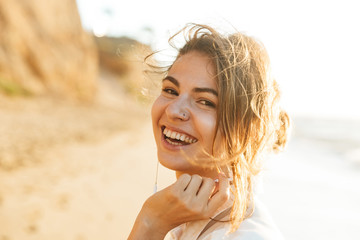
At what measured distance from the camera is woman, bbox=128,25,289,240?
1.62 m

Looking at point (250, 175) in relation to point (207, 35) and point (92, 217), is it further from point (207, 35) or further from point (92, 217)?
point (92, 217)

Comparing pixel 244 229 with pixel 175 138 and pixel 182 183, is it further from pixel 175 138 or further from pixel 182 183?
pixel 175 138

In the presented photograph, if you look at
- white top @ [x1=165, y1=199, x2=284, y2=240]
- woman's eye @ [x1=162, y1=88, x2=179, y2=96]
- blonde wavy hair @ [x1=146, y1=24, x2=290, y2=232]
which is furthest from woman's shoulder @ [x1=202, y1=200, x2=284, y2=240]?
woman's eye @ [x1=162, y1=88, x2=179, y2=96]

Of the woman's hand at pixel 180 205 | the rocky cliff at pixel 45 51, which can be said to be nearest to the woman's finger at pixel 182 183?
the woman's hand at pixel 180 205

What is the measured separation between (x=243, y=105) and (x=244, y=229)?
0.61 metres

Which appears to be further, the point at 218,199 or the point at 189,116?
the point at 189,116

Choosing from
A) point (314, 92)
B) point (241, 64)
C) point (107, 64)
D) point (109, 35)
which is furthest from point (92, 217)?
point (314, 92)

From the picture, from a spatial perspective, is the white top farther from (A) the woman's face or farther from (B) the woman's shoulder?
(A) the woman's face

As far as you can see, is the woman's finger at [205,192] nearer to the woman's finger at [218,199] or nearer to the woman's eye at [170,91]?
the woman's finger at [218,199]

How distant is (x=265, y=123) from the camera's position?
186 cm

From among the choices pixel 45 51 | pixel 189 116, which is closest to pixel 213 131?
pixel 189 116

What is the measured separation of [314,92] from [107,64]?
29757 mm

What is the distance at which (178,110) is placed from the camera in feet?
5.98

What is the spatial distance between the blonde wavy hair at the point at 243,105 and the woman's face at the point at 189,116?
1.9 inches
